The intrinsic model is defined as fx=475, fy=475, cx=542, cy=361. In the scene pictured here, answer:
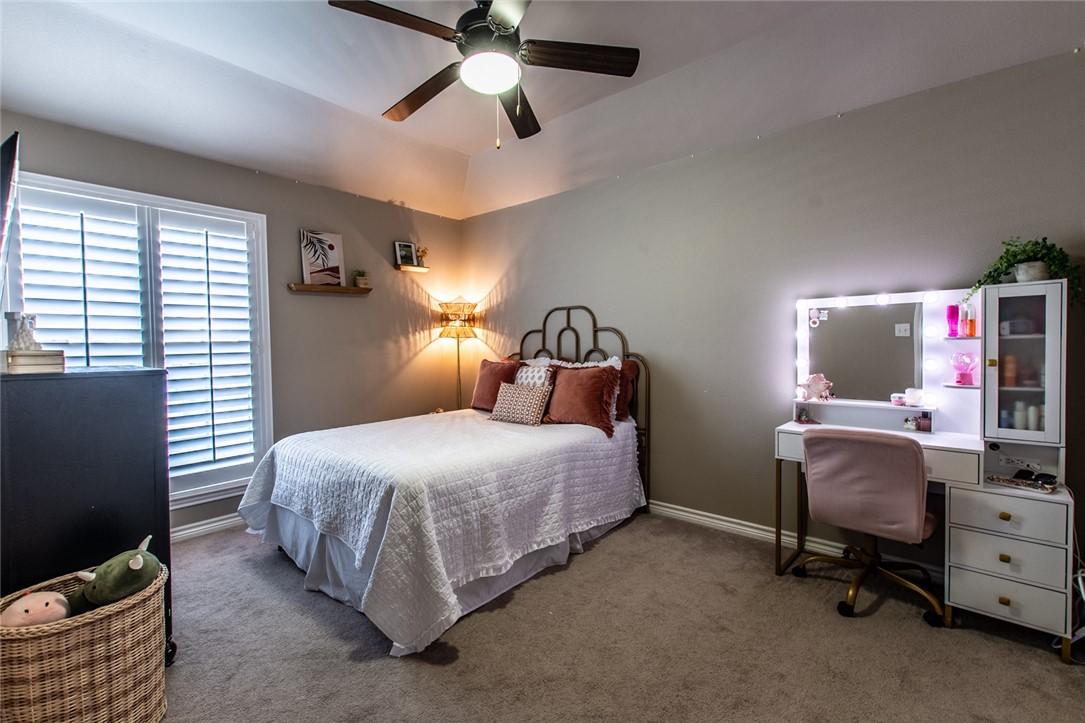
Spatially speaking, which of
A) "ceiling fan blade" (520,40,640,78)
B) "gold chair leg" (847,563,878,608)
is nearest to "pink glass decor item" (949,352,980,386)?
"gold chair leg" (847,563,878,608)

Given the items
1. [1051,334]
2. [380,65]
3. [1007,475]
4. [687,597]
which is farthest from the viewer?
[380,65]

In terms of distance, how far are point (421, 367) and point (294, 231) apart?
160 cm

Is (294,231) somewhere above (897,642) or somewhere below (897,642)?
above

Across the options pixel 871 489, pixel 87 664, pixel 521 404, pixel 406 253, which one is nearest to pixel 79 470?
pixel 87 664

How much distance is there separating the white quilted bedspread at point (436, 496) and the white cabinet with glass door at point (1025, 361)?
1884mm

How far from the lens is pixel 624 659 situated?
188cm

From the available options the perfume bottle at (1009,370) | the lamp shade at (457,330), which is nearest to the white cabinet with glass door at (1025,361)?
the perfume bottle at (1009,370)

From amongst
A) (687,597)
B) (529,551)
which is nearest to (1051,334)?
(687,597)

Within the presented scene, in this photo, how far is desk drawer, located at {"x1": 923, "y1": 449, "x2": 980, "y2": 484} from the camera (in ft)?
6.75

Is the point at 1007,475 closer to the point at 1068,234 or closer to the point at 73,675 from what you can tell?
the point at 1068,234

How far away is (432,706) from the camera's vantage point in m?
1.64

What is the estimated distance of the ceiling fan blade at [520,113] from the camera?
2.25 metres

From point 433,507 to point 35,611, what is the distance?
1.20 metres

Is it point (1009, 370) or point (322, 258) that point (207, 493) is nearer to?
point (322, 258)
